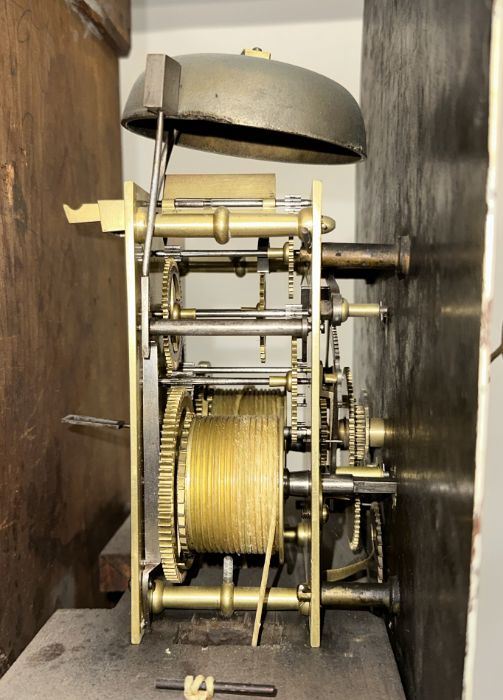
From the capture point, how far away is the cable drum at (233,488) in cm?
135

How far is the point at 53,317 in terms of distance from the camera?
5.82 feet

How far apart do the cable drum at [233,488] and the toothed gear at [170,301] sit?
0.25m

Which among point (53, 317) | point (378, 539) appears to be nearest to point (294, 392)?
point (378, 539)

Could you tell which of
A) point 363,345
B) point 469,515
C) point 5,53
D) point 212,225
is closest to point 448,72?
point 212,225

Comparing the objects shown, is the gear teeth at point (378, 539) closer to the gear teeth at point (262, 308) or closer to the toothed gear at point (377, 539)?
the toothed gear at point (377, 539)

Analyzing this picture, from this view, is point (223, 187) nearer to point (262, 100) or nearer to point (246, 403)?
point (262, 100)

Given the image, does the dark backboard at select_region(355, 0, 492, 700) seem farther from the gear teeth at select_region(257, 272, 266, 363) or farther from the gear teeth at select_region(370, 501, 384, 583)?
the gear teeth at select_region(257, 272, 266, 363)

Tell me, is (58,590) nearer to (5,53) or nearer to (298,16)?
(5,53)

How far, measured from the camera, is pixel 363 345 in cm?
211

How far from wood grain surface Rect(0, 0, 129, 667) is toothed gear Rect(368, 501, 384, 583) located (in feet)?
2.91

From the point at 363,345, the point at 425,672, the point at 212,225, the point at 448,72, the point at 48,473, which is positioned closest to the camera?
the point at 448,72

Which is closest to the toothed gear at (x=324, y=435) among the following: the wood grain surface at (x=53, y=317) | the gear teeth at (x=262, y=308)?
the gear teeth at (x=262, y=308)

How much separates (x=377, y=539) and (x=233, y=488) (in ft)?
1.58

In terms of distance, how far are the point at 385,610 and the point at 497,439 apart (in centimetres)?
58
